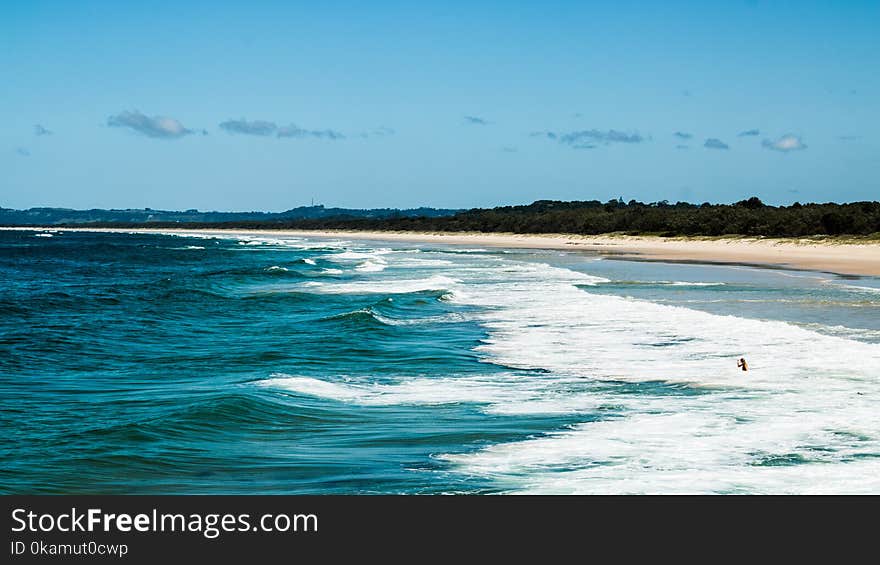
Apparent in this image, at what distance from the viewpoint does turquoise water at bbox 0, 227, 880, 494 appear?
924cm

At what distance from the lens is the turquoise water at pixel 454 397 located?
9.24 metres

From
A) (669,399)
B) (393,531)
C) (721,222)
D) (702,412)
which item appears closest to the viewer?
(393,531)

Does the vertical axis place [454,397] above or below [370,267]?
above

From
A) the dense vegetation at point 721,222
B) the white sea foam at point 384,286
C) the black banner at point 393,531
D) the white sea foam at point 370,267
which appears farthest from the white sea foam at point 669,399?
the dense vegetation at point 721,222

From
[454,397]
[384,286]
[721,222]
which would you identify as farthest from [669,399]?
[721,222]

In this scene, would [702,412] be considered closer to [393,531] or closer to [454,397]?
[454,397]

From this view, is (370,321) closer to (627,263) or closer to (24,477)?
(24,477)

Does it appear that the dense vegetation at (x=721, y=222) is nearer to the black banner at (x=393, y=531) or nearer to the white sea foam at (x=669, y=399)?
the white sea foam at (x=669, y=399)

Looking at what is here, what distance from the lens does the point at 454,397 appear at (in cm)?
1327

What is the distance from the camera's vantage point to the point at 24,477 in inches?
367

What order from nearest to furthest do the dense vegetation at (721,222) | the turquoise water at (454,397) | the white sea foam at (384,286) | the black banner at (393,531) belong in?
the black banner at (393,531), the turquoise water at (454,397), the white sea foam at (384,286), the dense vegetation at (721,222)

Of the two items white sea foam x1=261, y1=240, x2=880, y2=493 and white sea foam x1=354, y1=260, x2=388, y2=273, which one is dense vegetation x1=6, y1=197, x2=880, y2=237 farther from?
white sea foam x1=261, y1=240, x2=880, y2=493

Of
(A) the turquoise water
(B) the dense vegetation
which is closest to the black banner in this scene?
(A) the turquoise water

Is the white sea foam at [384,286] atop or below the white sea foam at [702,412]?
below
